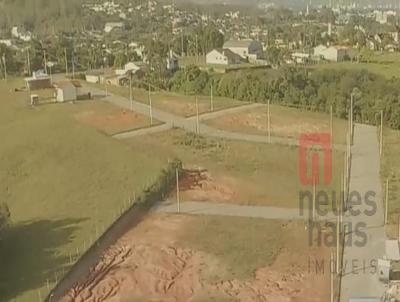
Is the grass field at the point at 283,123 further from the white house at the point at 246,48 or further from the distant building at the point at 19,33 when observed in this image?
the distant building at the point at 19,33

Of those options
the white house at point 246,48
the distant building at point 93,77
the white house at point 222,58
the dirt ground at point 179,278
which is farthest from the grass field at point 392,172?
the white house at point 246,48

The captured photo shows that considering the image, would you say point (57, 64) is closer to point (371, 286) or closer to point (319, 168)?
point (319, 168)

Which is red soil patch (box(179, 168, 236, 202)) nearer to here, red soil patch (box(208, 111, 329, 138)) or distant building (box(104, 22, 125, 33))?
red soil patch (box(208, 111, 329, 138))

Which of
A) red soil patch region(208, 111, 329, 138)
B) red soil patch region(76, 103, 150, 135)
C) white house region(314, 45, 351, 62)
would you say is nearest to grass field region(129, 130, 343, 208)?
red soil patch region(76, 103, 150, 135)

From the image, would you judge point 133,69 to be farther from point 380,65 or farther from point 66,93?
point 380,65

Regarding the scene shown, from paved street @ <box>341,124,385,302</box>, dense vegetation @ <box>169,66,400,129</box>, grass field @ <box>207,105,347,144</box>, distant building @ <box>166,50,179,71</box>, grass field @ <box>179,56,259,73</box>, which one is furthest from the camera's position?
grass field @ <box>179,56,259,73</box>

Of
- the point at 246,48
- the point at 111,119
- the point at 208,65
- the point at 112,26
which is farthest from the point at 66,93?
the point at 112,26
